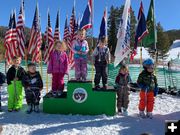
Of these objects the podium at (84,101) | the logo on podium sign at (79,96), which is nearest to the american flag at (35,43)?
the podium at (84,101)

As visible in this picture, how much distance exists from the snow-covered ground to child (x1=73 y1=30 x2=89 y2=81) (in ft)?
5.15

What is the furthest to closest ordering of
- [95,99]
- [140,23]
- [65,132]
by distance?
[140,23] < [95,99] < [65,132]

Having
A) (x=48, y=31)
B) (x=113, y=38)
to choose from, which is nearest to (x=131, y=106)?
(x=48, y=31)

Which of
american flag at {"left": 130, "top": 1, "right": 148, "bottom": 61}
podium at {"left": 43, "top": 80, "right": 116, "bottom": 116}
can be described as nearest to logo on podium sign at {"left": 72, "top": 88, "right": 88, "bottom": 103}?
podium at {"left": 43, "top": 80, "right": 116, "bottom": 116}

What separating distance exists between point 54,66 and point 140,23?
3633 mm

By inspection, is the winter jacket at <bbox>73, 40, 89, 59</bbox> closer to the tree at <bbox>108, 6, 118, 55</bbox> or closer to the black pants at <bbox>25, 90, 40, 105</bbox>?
the black pants at <bbox>25, 90, 40, 105</bbox>

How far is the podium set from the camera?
8.93 meters

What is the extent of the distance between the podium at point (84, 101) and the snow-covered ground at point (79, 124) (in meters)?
0.25

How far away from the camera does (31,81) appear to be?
9086mm

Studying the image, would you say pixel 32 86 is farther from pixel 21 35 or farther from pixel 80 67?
pixel 21 35

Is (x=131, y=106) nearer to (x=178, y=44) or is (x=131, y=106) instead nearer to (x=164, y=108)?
(x=164, y=108)

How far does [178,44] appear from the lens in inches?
4395

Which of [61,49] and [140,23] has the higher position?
[140,23]

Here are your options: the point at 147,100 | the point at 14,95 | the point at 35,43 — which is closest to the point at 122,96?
the point at 147,100
